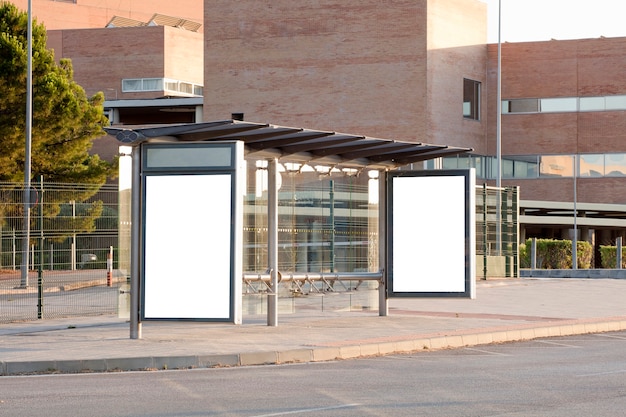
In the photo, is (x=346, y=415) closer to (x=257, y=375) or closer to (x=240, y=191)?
(x=257, y=375)

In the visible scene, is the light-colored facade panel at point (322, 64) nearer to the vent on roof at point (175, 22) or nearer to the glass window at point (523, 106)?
the glass window at point (523, 106)

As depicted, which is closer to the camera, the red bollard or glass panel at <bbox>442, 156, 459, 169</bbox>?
the red bollard

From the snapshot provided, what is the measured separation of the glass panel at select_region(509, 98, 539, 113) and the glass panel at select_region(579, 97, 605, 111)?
233cm

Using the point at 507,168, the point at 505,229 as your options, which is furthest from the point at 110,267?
the point at 507,168

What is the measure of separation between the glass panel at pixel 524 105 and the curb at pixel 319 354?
44.7 meters

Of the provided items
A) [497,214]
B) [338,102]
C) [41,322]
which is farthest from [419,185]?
[338,102]

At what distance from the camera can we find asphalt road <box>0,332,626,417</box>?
1034 centimetres

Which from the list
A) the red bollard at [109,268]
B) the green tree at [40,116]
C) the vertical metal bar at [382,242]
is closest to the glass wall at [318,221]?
the vertical metal bar at [382,242]

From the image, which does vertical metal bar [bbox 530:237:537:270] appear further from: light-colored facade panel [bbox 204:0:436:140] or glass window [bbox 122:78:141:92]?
glass window [bbox 122:78:141:92]

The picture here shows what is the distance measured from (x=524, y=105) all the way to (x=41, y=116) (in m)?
32.2

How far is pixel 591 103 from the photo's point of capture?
204 feet

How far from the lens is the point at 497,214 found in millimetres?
35219

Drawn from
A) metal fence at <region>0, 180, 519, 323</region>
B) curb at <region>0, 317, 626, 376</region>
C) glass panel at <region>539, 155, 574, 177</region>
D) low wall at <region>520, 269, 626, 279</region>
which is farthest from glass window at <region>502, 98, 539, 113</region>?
curb at <region>0, 317, 626, 376</region>

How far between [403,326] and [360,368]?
5334mm
